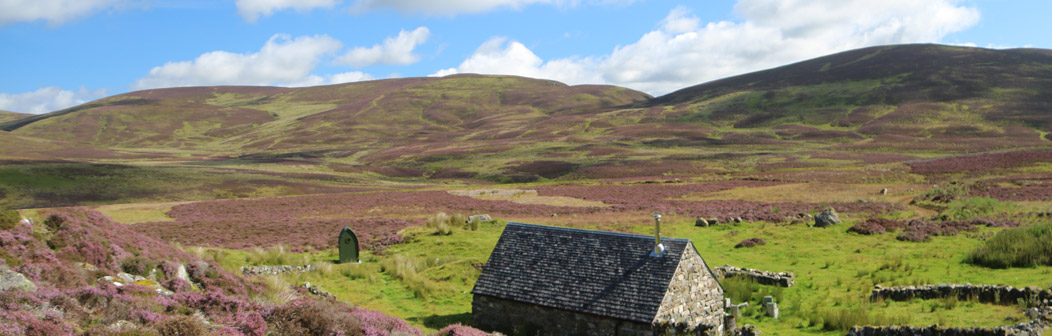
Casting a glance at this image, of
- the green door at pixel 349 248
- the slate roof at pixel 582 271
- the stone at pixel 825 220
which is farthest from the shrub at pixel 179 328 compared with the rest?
the stone at pixel 825 220

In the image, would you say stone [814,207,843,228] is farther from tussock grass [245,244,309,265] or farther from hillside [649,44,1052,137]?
hillside [649,44,1052,137]

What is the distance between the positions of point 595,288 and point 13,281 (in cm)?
1319

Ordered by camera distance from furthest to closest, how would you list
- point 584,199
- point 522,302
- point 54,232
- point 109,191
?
point 109,191
point 584,199
point 522,302
point 54,232

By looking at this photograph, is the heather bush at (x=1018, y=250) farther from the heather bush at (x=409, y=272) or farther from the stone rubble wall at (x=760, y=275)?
the heather bush at (x=409, y=272)

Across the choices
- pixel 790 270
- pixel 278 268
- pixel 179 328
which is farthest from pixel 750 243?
pixel 179 328

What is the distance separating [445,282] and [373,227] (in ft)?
59.8

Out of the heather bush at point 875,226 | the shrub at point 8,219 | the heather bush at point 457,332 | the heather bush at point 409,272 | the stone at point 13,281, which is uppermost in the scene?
the shrub at point 8,219

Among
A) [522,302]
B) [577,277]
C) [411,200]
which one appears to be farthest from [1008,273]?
[411,200]

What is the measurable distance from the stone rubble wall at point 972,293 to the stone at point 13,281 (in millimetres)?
22231

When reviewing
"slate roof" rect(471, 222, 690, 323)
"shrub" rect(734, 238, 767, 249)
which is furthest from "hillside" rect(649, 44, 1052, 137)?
"slate roof" rect(471, 222, 690, 323)

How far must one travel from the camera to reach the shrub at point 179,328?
927 centimetres

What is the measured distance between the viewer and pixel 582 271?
17.7m

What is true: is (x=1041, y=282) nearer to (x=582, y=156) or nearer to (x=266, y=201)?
(x=266, y=201)

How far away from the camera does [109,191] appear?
235ft
